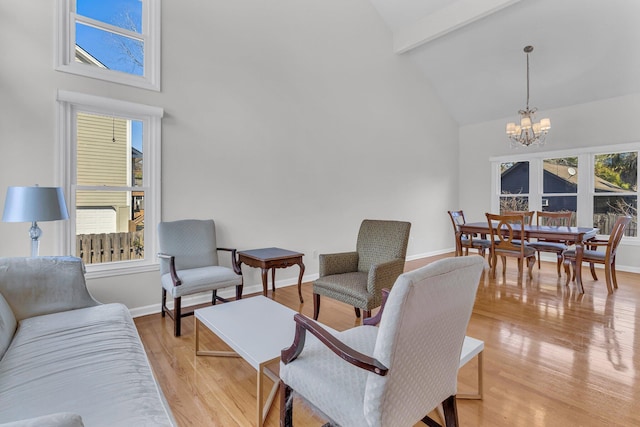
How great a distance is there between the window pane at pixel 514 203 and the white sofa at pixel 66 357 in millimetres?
6788

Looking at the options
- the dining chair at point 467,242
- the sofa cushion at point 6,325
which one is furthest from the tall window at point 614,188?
the sofa cushion at point 6,325

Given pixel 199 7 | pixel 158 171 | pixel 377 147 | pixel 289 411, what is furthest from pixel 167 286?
pixel 377 147

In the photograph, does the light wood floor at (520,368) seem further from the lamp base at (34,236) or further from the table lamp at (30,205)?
the table lamp at (30,205)

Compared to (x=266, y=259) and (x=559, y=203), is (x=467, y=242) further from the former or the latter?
(x=266, y=259)

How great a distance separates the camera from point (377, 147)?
5438 millimetres

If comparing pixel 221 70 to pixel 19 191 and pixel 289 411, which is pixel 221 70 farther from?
pixel 289 411

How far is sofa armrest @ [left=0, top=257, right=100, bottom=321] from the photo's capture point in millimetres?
2014

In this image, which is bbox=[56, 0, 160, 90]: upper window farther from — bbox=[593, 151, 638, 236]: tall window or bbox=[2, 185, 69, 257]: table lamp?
bbox=[593, 151, 638, 236]: tall window

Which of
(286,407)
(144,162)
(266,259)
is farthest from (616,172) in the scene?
(144,162)

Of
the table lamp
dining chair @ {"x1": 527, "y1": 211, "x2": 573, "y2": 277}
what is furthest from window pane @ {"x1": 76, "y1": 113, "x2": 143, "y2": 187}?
dining chair @ {"x1": 527, "y1": 211, "x2": 573, "y2": 277}

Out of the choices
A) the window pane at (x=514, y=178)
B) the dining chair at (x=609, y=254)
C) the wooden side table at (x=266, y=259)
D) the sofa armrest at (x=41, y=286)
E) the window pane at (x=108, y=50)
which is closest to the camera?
the sofa armrest at (x=41, y=286)

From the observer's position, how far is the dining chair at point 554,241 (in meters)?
4.57

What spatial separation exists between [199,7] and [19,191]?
2586 mm

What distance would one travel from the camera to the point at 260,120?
4008 mm
